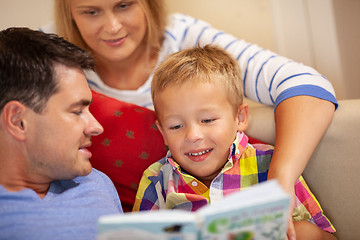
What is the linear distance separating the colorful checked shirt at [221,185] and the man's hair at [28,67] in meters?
→ 0.47

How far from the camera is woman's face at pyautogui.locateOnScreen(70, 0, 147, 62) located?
60.4 inches

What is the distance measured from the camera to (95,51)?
66.7 inches

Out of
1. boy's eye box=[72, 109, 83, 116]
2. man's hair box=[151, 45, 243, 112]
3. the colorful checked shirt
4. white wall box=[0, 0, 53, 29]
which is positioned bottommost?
the colorful checked shirt

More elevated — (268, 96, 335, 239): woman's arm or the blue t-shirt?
(268, 96, 335, 239): woman's arm

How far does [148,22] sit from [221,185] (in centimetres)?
79

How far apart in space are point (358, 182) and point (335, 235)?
20cm

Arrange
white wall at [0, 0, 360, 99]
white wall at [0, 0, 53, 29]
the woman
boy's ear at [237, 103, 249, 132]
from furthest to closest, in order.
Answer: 1. white wall at [0, 0, 53, 29]
2. white wall at [0, 0, 360, 99]
3. boy's ear at [237, 103, 249, 132]
4. the woman

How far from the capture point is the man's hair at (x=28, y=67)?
98 centimetres

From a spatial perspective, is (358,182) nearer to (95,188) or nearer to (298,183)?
(298,183)

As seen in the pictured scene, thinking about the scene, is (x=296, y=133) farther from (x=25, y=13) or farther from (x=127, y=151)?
(x=25, y=13)

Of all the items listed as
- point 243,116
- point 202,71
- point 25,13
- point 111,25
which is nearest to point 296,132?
point 243,116

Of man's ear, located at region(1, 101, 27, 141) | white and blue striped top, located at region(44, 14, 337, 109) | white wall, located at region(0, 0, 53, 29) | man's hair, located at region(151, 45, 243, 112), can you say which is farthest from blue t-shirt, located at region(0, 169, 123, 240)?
white wall, located at region(0, 0, 53, 29)

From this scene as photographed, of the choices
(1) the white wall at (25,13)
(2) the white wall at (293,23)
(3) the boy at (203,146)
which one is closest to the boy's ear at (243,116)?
(3) the boy at (203,146)

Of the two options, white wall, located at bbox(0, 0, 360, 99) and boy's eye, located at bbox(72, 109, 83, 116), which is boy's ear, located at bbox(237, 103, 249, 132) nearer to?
boy's eye, located at bbox(72, 109, 83, 116)
